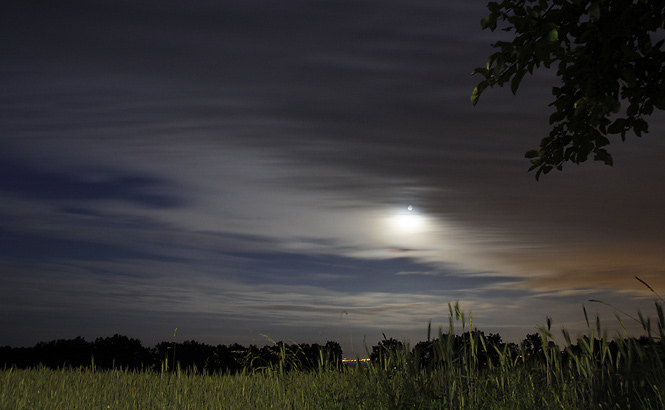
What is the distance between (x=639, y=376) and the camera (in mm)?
5664

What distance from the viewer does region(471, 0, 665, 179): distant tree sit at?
5.68m

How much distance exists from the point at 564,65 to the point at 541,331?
3408 millimetres

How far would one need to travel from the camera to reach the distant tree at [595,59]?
18.6 feet

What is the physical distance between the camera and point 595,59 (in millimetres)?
6324

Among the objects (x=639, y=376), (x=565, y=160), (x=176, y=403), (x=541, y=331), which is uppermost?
(x=565, y=160)

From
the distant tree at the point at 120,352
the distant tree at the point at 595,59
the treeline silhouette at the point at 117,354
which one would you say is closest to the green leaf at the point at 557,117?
the distant tree at the point at 595,59

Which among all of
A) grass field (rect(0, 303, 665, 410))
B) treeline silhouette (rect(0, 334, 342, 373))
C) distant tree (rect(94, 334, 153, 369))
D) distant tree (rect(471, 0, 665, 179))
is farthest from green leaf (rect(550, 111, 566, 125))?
distant tree (rect(94, 334, 153, 369))

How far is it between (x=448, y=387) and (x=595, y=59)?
4.46m

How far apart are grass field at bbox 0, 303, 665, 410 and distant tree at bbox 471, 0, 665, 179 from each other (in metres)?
2.73

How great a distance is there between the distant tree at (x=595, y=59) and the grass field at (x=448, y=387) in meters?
2.73

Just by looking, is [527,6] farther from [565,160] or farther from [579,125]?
[565,160]

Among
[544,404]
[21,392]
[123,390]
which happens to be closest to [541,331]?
[544,404]

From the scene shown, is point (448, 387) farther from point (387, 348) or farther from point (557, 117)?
point (557, 117)

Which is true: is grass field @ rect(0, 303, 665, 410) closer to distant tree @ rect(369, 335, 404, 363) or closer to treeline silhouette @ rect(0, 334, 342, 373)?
distant tree @ rect(369, 335, 404, 363)
